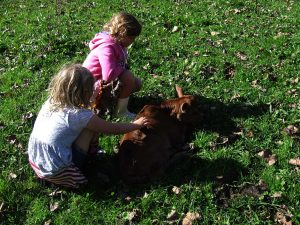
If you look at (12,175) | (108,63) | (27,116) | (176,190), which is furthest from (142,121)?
(27,116)

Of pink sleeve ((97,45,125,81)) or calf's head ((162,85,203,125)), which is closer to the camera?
calf's head ((162,85,203,125))

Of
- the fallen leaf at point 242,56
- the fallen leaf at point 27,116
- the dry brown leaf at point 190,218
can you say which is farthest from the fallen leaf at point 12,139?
the fallen leaf at point 242,56

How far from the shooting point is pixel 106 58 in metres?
6.22

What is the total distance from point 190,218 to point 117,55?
274 cm

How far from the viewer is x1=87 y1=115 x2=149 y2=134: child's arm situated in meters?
4.96

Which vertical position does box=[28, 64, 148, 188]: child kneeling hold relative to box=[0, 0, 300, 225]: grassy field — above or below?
above

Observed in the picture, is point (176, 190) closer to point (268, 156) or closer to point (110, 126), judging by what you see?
point (110, 126)

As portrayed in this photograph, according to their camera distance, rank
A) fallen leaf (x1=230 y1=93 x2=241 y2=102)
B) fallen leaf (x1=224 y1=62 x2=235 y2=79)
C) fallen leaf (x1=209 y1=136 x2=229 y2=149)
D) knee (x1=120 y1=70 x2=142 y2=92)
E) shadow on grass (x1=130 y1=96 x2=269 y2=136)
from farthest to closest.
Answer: fallen leaf (x1=224 y1=62 x2=235 y2=79), fallen leaf (x1=230 y1=93 x2=241 y2=102), knee (x1=120 y1=70 x2=142 y2=92), shadow on grass (x1=130 y1=96 x2=269 y2=136), fallen leaf (x1=209 y1=136 x2=229 y2=149)

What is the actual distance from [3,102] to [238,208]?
181 inches

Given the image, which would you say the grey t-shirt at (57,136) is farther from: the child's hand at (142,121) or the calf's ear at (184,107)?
the calf's ear at (184,107)

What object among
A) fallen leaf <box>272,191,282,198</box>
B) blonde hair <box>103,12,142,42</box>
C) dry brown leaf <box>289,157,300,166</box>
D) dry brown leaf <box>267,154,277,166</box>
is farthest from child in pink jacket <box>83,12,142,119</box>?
fallen leaf <box>272,191,282,198</box>

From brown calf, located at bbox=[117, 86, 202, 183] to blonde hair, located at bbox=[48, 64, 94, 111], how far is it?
2.69ft

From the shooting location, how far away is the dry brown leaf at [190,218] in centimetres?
464

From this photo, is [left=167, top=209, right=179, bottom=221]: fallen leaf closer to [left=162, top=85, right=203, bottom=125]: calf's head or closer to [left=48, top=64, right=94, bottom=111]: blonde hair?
[left=162, top=85, right=203, bottom=125]: calf's head
